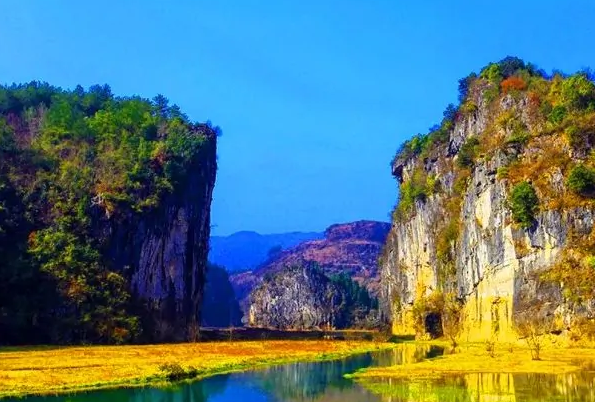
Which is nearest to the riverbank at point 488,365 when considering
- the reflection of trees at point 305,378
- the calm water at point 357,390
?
the reflection of trees at point 305,378

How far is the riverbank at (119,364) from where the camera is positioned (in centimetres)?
3117

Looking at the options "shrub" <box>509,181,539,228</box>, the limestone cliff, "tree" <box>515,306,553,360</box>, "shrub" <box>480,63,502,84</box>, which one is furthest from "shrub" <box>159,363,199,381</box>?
"shrub" <box>480,63,502,84</box>

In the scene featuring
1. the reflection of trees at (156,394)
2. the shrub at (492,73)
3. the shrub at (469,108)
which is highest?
the shrub at (492,73)

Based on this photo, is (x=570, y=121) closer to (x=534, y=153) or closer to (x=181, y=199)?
(x=534, y=153)

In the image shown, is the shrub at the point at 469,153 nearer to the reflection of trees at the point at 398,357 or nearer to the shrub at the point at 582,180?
the shrub at the point at 582,180

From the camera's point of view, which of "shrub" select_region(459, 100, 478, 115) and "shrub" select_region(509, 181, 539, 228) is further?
"shrub" select_region(459, 100, 478, 115)

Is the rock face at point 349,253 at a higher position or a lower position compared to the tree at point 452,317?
higher

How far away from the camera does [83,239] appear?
66125mm

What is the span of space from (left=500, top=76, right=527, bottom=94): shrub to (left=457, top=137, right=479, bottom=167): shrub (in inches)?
231

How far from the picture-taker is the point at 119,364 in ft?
130

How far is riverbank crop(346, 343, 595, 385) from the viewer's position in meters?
34.3

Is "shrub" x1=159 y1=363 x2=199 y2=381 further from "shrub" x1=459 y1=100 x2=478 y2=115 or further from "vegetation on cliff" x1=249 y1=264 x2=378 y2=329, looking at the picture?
"vegetation on cliff" x1=249 y1=264 x2=378 y2=329

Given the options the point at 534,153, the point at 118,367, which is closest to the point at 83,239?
the point at 118,367

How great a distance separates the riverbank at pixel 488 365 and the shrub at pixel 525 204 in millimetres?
11372
